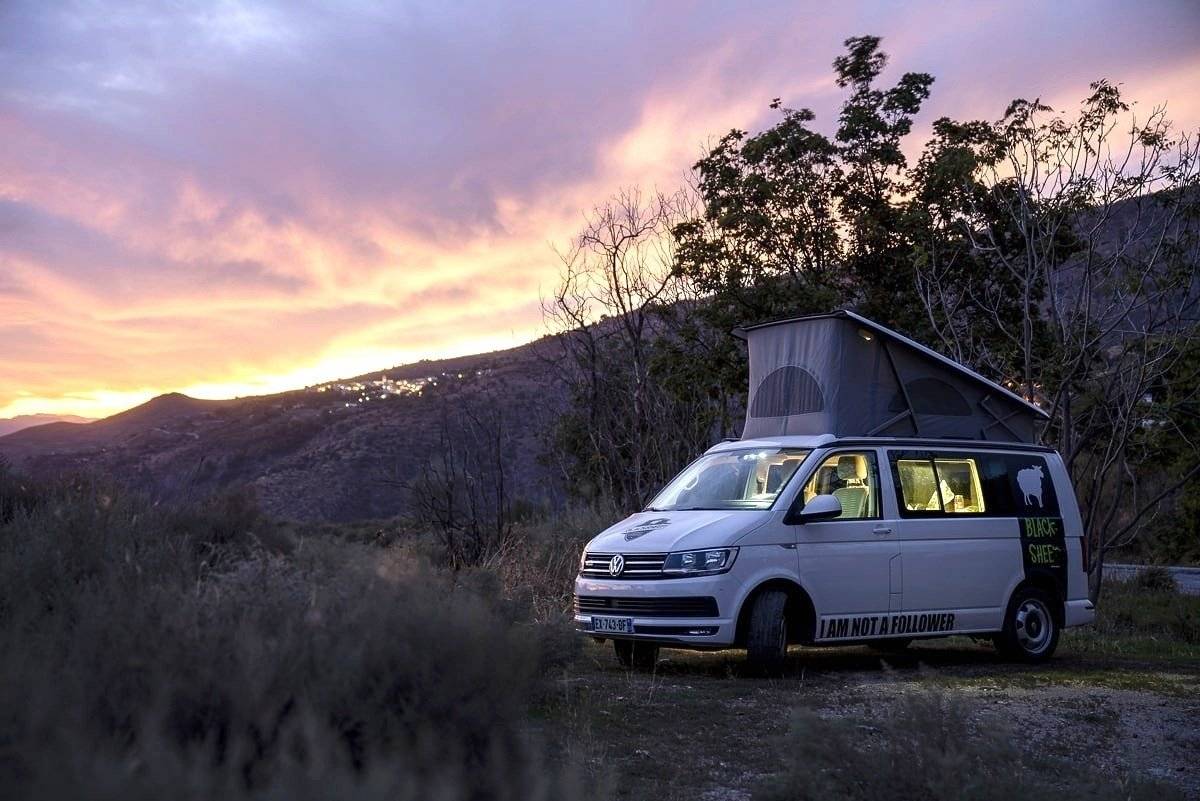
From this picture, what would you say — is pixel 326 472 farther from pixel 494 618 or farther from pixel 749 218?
pixel 494 618

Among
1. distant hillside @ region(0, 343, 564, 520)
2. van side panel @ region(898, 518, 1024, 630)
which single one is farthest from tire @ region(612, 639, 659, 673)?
distant hillside @ region(0, 343, 564, 520)

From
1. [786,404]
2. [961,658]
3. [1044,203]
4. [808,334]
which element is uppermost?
[1044,203]

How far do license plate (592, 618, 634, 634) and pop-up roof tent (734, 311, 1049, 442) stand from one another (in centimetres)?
285

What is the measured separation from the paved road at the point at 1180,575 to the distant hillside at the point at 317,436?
1595 cm

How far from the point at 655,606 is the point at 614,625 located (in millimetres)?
445

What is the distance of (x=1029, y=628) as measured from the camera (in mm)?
11656

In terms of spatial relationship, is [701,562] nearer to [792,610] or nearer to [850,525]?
[792,610]

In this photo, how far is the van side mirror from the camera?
32.5ft

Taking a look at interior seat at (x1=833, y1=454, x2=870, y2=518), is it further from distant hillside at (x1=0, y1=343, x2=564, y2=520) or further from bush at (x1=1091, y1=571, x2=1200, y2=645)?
distant hillside at (x1=0, y1=343, x2=564, y2=520)

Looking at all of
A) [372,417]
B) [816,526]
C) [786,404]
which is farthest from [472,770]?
[372,417]

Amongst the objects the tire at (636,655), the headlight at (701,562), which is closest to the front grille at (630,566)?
the headlight at (701,562)

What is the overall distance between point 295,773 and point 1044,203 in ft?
54.4

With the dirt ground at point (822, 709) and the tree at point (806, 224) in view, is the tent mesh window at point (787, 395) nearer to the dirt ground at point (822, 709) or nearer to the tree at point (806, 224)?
the dirt ground at point (822, 709)

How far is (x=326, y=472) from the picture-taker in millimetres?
44219
